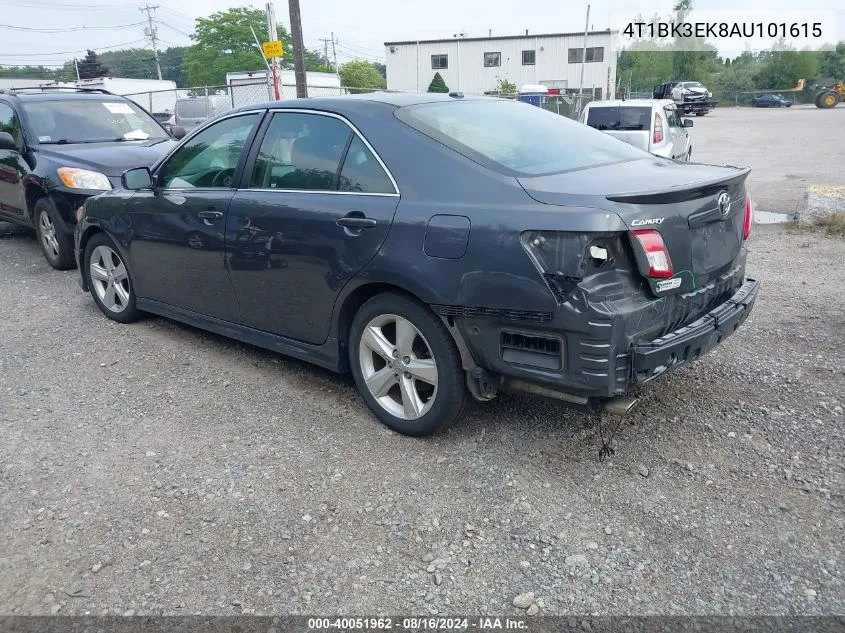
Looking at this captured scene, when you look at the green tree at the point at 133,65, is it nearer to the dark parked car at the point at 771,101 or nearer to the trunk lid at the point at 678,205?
the dark parked car at the point at 771,101

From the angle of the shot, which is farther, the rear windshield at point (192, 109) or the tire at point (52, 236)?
the rear windshield at point (192, 109)

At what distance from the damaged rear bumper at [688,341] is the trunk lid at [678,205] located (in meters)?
0.10

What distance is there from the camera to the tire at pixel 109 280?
5379 millimetres

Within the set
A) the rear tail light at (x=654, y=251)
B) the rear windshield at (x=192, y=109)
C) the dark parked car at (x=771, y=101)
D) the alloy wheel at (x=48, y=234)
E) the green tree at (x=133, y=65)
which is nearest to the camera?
the rear tail light at (x=654, y=251)

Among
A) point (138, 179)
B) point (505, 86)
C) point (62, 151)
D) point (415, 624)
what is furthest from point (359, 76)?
point (415, 624)

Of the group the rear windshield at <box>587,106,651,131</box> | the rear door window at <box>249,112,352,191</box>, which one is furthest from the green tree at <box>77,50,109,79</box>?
the rear door window at <box>249,112,352,191</box>

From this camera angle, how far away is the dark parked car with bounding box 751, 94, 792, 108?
55.1 meters

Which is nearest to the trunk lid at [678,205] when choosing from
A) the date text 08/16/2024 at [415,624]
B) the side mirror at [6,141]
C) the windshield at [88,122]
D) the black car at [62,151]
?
the date text 08/16/2024 at [415,624]

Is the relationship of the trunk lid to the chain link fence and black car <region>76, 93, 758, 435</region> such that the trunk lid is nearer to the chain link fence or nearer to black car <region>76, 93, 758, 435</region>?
black car <region>76, 93, 758, 435</region>

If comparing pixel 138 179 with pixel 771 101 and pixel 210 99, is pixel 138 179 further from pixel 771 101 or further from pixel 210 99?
pixel 771 101

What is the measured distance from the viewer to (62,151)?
7.43m

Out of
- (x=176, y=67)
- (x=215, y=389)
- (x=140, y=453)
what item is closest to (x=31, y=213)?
(x=215, y=389)

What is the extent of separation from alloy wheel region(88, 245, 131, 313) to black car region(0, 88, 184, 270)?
1711 mm

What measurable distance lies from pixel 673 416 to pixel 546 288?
1364 millimetres
